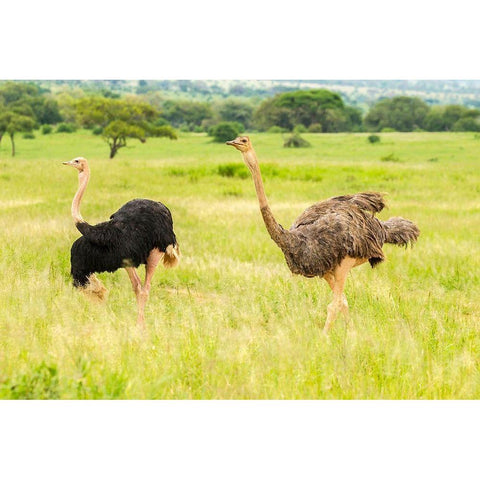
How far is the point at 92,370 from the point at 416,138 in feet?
75.6

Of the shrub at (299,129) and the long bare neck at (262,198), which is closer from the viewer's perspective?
the long bare neck at (262,198)

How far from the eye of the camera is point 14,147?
22.7 meters

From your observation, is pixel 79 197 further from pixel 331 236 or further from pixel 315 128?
pixel 315 128

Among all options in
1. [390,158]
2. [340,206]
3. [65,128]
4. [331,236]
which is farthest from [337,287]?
[390,158]

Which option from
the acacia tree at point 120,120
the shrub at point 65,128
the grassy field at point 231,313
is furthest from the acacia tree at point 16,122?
the grassy field at point 231,313

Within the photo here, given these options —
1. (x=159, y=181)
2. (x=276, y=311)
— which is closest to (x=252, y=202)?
(x=159, y=181)

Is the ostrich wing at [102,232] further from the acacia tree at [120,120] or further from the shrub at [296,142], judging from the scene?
the shrub at [296,142]

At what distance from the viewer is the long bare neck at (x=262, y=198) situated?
5.80 metres

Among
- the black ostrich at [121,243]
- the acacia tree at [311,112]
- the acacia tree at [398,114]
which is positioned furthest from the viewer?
the acacia tree at [398,114]

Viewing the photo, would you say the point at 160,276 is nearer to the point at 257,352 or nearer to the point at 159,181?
the point at 257,352

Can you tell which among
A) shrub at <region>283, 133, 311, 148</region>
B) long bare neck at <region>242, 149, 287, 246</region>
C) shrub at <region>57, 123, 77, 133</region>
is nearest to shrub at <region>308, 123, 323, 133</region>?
shrub at <region>283, 133, 311, 148</region>

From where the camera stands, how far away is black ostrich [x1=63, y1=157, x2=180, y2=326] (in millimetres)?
6426

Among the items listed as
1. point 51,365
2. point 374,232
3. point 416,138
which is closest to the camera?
point 51,365

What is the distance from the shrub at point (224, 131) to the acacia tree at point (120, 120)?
147cm
